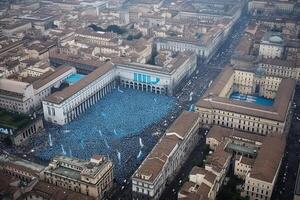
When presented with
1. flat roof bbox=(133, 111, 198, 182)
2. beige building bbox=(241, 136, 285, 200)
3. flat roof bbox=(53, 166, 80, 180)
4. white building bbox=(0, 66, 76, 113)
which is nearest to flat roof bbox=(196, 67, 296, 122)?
flat roof bbox=(133, 111, 198, 182)

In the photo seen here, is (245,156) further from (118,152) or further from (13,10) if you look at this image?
(13,10)

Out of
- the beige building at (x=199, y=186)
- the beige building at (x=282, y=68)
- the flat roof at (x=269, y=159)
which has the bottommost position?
the beige building at (x=199, y=186)

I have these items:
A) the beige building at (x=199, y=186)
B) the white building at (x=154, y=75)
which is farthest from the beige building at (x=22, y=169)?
the white building at (x=154, y=75)

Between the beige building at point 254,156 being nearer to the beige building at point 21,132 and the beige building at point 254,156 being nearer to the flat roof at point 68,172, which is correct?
the flat roof at point 68,172

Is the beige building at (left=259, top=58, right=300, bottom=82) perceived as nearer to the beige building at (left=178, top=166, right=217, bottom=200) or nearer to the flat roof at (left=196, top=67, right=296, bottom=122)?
the flat roof at (left=196, top=67, right=296, bottom=122)

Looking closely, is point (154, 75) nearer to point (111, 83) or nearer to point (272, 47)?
point (111, 83)

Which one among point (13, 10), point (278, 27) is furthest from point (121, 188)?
point (13, 10)
